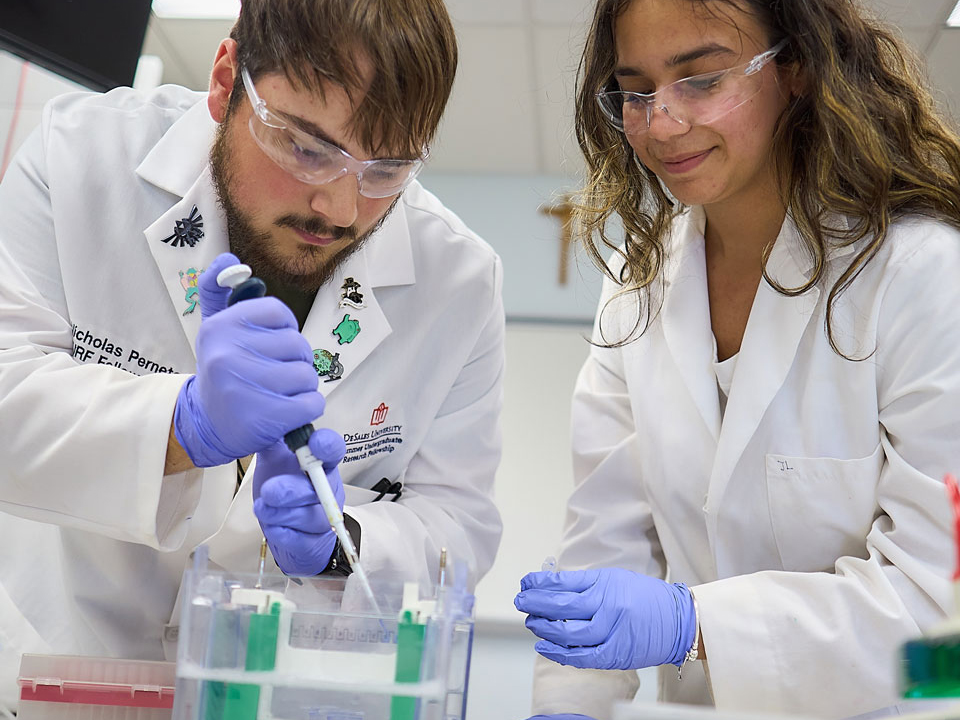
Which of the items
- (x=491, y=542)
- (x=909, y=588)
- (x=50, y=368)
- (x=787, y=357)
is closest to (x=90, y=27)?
(x=50, y=368)

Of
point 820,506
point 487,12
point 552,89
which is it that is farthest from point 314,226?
point 552,89

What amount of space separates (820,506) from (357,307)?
0.83 meters

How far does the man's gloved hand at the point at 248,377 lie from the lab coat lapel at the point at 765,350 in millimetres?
676

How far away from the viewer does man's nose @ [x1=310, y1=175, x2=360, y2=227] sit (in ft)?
4.65

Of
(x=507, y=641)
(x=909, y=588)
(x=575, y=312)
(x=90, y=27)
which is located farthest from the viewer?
(x=575, y=312)

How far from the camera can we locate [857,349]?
1.43m

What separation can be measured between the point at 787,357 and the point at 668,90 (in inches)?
18.1

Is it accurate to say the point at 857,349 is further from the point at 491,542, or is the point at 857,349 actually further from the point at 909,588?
the point at 491,542

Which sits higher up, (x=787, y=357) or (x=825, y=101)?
(x=825, y=101)

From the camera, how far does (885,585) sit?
52.0 inches

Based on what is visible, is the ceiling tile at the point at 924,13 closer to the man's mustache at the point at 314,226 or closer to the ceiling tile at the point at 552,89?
the ceiling tile at the point at 552,89

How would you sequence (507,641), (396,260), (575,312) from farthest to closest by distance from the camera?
(575,312) < (507,641) < (396,260)

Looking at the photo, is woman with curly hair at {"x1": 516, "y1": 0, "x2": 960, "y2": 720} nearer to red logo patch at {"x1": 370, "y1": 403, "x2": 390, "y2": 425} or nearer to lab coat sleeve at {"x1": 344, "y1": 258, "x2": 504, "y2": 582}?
lab coat sleeve at {"x1": 344, "y1": 258, "x2": 504, "y2": 582}

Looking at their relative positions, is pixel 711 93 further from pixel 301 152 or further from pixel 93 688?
pixel 93 688
